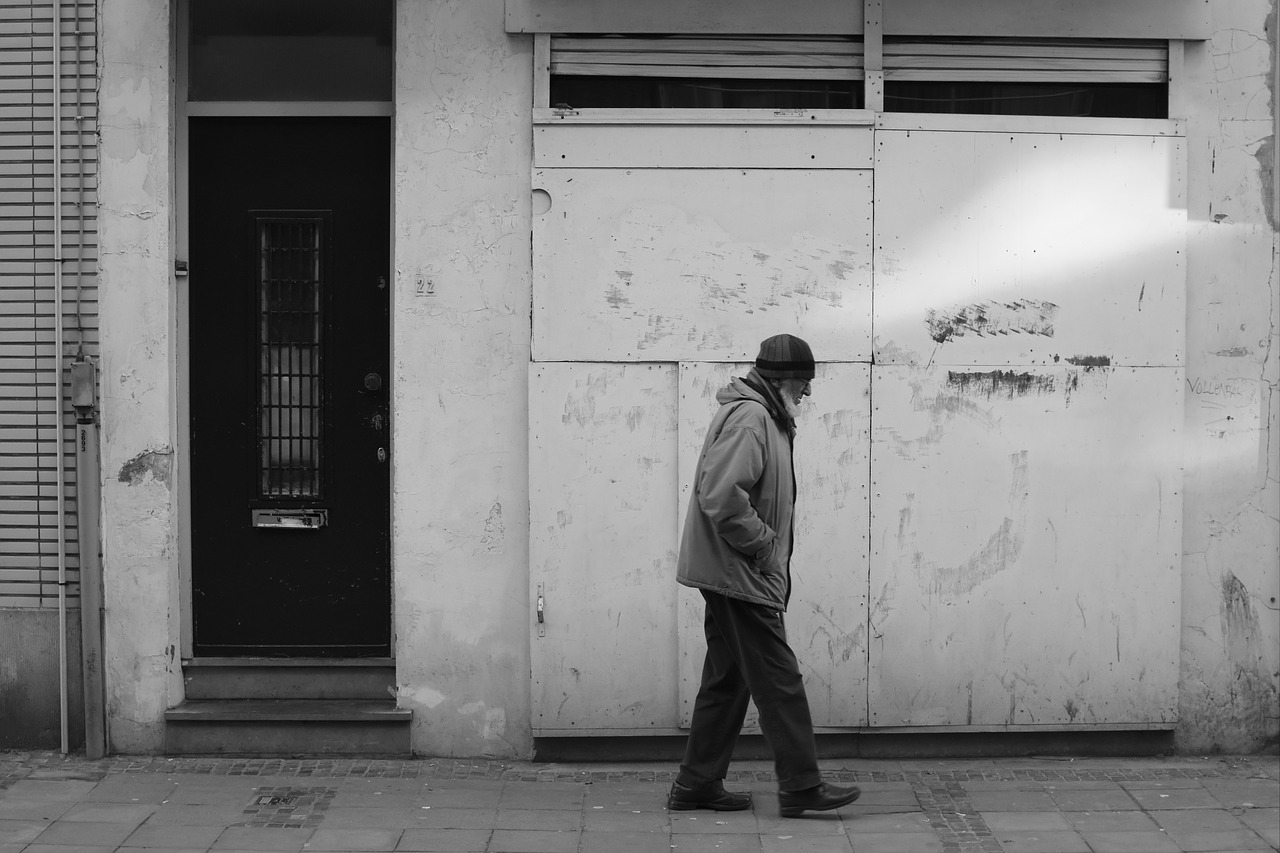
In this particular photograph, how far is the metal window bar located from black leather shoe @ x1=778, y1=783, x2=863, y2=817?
2.80 m

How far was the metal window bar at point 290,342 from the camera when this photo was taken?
682 cm

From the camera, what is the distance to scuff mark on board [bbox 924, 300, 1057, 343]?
6.43 metres

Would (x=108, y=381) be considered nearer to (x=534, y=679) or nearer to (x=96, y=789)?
(x=96, y=789)

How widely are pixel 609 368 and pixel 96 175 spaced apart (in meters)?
2.58

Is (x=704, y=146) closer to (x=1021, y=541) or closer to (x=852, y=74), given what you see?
(x=852, y=74)

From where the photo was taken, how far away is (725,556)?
17.9 feet

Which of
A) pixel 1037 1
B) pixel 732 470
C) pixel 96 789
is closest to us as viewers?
pixel 732 470

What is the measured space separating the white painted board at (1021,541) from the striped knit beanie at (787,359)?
103cm

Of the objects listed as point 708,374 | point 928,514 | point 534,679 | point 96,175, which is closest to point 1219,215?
point 928,514

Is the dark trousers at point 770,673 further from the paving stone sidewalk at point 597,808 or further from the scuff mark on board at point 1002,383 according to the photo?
the scuff mark on board at point 1002,383

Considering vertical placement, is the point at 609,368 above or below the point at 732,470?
above

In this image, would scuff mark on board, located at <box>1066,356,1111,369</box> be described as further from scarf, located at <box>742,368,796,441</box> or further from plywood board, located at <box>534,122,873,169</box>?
scarf, located at <box>742,368,796,441</box>

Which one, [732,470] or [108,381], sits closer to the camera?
[732,470]

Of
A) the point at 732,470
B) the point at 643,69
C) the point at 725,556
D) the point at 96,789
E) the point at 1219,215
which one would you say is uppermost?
the point at 643,69
